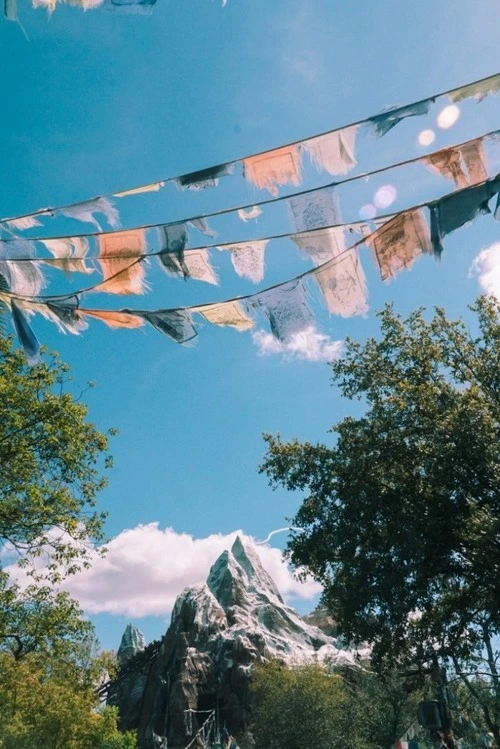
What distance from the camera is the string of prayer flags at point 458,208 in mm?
4684

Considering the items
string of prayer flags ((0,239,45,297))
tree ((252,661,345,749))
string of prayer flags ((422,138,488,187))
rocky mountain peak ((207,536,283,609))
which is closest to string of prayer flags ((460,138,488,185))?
string of prayer flags ((422,138,488,187))

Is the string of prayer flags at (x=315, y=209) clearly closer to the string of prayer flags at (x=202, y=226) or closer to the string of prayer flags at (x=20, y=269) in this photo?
the string of prayer flags at (x=202, y=226)

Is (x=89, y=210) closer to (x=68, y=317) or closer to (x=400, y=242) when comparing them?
(x=68, y=317)

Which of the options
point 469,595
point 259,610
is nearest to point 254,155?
point 469,595

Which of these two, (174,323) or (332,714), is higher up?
(174,323)

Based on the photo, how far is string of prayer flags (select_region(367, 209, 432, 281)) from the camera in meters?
5.00

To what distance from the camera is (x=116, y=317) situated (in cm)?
527

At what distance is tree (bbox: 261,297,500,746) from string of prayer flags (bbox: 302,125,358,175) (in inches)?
366

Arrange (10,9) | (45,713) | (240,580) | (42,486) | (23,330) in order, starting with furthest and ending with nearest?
(240,580) < (45,713) < (42,486) < (23,330) < (10,9)

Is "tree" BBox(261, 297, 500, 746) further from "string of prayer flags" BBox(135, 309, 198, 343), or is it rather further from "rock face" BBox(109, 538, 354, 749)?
"rock face" BBox(109, 538, 354, 749)

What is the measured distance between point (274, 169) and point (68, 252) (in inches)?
79.9

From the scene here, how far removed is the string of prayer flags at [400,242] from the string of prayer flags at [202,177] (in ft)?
4.90

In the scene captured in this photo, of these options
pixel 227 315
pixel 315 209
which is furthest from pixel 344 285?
pixel 227 315

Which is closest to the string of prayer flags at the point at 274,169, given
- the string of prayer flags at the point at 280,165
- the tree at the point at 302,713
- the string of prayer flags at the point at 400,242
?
the string of prayer flags at the point at 280,165
